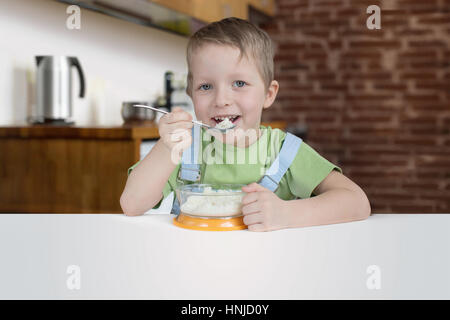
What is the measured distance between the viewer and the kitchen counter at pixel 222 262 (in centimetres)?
45

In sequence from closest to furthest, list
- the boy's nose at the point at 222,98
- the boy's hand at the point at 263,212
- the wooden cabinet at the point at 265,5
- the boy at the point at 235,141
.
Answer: the boy's hand at the point at 263,212 → the boy at the point at 235,141 → the boy's nose at the point at 222,98 → the wooden cabinet at the point at 265,5

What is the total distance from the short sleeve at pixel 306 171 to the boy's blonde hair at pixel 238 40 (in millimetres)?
162

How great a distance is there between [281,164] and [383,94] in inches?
107

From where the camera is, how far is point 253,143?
929 millimetres

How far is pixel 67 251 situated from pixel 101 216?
14 centimetres

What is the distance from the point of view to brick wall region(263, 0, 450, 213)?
130 inches

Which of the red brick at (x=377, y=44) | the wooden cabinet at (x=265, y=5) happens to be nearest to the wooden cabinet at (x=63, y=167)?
the wooden cabinet at (x=265, y=5)

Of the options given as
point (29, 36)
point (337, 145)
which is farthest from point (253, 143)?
point (337, 145)

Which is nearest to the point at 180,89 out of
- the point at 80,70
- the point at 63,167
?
the point at 80,70

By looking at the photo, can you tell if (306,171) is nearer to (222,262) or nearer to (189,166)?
(189,166)

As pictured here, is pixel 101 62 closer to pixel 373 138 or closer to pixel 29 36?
pixel 29 36

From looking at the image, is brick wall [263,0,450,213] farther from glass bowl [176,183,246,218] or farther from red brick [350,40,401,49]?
glass bowl [176,183,246,218]

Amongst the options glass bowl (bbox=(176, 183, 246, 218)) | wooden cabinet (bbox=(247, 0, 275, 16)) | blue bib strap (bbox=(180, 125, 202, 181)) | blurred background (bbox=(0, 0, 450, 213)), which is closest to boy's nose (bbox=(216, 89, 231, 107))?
blue bib strap (bbox=(180, 125, 202, 181))

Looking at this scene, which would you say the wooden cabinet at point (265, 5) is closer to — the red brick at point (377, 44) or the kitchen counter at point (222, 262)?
the red brick at point (377, 44)
